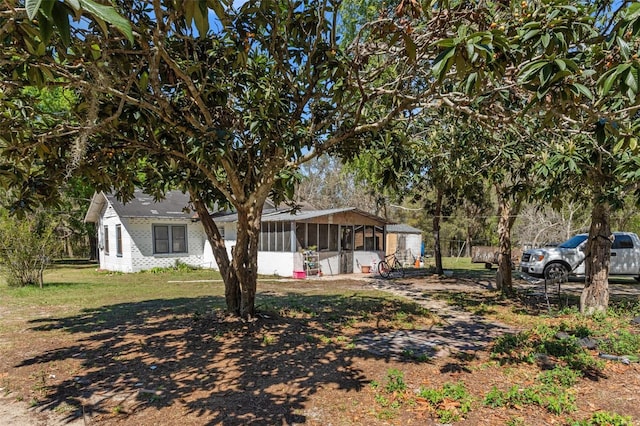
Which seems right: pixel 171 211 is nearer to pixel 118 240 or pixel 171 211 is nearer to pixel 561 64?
pixel 118 240

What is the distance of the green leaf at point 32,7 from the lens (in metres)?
1.02

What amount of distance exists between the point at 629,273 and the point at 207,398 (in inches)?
579

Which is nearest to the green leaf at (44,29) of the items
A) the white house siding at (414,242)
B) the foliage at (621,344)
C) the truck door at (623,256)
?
the foliage at (621,344)

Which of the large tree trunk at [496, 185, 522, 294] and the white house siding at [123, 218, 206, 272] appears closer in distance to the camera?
the large tree trunk at [496, 185, 522, 294]

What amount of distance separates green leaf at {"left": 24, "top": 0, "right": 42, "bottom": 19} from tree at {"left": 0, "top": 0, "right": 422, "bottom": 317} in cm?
284

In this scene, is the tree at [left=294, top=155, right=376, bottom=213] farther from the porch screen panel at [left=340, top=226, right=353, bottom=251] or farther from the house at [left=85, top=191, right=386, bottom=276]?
the porch screen panel at [left=340, top=226, right=353, bottom=251]

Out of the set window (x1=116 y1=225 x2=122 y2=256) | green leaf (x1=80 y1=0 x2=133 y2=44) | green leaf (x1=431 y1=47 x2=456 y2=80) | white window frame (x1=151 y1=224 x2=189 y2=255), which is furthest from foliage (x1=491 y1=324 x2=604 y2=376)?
window (x1=116 y1=225 x2=122 y2=256)

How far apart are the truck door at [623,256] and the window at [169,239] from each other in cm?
1786

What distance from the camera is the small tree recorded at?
11.1 metres

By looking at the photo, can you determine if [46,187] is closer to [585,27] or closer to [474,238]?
[585,27]

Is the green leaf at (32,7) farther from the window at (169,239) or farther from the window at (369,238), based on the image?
the window at (169,239)

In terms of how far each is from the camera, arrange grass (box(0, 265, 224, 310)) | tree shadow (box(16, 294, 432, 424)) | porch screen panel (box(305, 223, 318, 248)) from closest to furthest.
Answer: tree shadow (box(16, 294, 432, 424)), grass (box(0, 265, 224, 310)), porch screen panel (box(305, 223, 318, 248))

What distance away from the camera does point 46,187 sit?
5.40 meters

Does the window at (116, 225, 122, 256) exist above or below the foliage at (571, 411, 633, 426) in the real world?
above
